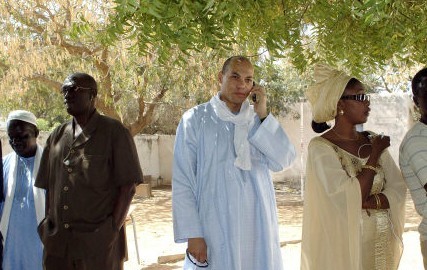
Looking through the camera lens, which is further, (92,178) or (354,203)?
(92,178)

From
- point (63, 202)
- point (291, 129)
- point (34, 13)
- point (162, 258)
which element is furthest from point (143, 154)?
point (63, 202)

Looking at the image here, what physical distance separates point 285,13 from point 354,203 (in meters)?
1.20

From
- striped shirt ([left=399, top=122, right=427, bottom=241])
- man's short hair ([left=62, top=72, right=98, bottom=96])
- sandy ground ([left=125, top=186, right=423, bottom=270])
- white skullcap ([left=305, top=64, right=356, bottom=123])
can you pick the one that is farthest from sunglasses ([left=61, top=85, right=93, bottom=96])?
sandy ground ([left=125, top=186, right=423, bottom=270])

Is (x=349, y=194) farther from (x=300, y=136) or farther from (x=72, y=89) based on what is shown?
(x=300, y=136)

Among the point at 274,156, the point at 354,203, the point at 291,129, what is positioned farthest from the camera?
the point at 291,129

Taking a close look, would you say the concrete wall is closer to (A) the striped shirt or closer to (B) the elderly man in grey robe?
(B) the elderly man in grey robe

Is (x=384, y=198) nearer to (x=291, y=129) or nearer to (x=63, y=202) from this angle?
(x=63, y=202)

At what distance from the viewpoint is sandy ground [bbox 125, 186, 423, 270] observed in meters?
7.76

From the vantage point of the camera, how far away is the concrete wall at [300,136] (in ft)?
49.9

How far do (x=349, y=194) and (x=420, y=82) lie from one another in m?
0.75

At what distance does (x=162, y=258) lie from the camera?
806 centimetres

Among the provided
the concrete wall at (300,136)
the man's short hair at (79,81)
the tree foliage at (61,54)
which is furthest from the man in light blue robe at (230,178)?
the concrete wall at (300,136)

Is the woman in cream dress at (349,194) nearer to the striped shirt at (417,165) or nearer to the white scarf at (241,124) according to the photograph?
the striped shirt at (417,165)

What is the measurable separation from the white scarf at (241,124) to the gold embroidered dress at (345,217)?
444 mm
